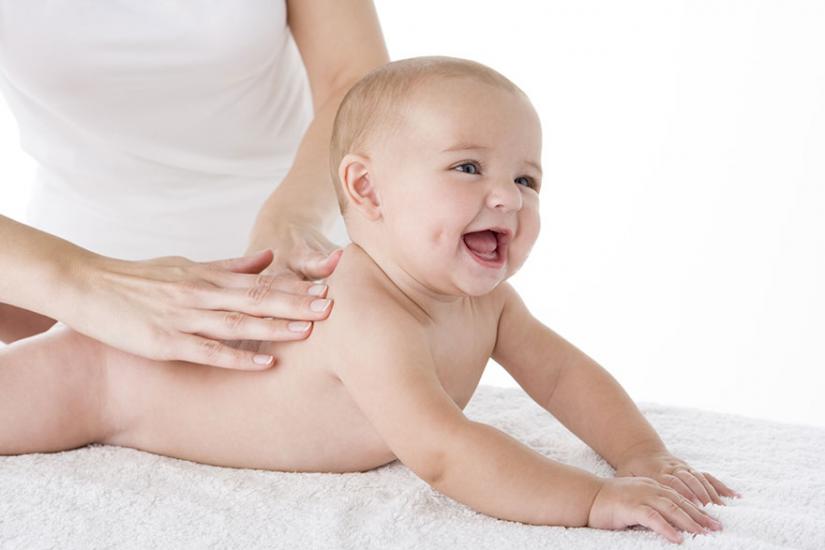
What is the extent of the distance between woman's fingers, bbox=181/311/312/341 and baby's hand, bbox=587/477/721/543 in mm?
410

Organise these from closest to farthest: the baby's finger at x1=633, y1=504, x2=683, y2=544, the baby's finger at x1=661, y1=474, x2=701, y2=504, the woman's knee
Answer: the baby's finger at x1=633, y1=504, x2=683, y2=544 < the baby's finger at x1=661, y1=474, x2=701, y2=504 < the woman's knee

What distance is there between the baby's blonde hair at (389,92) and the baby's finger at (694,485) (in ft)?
1.64

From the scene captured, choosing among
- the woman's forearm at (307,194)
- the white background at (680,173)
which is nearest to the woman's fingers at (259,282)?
the woman's forearm at (307,194)

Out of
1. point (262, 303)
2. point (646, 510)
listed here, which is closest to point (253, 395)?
point (262, 303)

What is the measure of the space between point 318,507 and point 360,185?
0.40m

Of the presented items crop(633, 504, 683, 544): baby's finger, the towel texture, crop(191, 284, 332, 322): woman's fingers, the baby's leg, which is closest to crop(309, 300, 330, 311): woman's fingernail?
crop(191, 284, 332, 322): woman's fingers

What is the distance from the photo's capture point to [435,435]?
122cm

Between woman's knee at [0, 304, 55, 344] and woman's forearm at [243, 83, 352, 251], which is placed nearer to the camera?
woman's forearm at [243, 83, 352, 251]

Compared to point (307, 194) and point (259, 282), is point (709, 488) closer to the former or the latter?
point (259, 282)

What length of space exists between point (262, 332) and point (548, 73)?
2.46 m

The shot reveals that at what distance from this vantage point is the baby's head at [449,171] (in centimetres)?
126

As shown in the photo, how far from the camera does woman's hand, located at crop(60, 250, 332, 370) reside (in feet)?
4.30

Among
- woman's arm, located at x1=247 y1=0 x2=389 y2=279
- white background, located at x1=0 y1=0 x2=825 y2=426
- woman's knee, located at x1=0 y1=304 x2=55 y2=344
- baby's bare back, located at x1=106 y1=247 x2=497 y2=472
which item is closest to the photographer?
baby's bare back, located at x1=106 y1=247 x2=497 y2=472

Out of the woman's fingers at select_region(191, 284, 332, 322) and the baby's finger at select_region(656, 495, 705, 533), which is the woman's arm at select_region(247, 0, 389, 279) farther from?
the baby's finger at select_region(656, 495, 705, 533)
